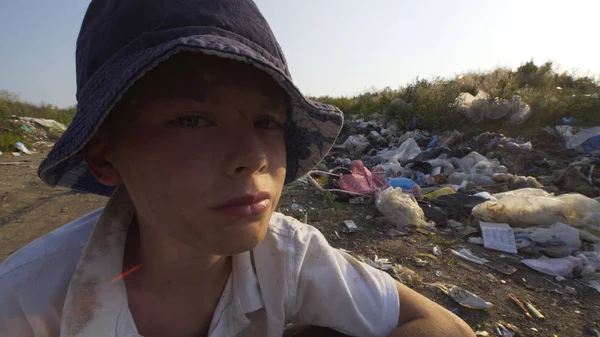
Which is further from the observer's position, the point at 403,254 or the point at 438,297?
the point at 403,254

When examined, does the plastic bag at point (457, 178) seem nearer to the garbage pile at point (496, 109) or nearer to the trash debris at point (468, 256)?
the trash debris at point (468, 256)

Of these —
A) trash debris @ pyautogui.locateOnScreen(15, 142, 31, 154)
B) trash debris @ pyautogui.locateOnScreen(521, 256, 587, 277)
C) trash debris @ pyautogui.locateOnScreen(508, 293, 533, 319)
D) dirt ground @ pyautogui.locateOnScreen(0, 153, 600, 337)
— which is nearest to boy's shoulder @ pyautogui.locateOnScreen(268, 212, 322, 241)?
dirt ground @ pyautogui.locateOnScreen(0, 153, 600, 337)

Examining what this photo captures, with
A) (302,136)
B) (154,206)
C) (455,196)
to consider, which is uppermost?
(302,136)

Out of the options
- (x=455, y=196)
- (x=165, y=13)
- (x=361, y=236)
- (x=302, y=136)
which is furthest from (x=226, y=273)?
(x=455, y=196)

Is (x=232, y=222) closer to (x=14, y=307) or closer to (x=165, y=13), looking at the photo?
(x=165, y=13)

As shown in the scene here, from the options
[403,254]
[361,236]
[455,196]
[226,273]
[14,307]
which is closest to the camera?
[14,307]

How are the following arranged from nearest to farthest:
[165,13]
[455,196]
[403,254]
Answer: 1. [165,13]
2. [403,254]
3. [455,196]

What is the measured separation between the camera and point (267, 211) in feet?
3.04

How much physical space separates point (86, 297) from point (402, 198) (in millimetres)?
3072

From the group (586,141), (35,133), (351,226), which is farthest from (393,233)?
(35,133)

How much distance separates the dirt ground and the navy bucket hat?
2.01 m

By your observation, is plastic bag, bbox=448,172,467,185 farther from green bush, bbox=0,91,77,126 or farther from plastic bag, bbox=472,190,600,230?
green bush, bbox=0,91,77,126

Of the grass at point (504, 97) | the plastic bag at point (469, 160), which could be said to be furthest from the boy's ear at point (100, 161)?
the grass at point (504, 97)

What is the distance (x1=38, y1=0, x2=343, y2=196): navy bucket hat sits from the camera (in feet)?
2.51
